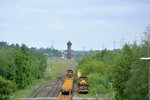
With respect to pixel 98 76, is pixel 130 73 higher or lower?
higher

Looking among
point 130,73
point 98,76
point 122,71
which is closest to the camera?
point 130,73

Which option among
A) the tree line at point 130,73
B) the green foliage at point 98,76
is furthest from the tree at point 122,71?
the green foliage at point 98,76

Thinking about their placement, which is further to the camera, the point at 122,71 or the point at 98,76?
the point at 98,76

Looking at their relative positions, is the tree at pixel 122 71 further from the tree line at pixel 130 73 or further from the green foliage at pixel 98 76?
the green foliage at pixel 98 76

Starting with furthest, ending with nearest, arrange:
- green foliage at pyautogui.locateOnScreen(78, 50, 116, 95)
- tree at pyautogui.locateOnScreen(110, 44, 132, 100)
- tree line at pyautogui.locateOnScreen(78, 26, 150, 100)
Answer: green foliage at pyautogui.locateOnScreen(78, 50, 116, 95) → tree at pyautogui.locateOnScreen(110, 44, 132, 100) → tree line at pyautogui.locateOnScreen(78, 26, 150, 100)

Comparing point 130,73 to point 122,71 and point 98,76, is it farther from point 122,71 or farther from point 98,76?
point 98,76

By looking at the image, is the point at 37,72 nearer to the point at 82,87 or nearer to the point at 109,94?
the point at 82,87

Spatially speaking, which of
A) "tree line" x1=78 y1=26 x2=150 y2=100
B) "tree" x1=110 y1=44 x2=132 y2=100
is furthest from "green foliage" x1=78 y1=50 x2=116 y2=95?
"tree" x1=110 y1=44 x2=132 y2=100

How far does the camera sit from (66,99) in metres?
61.2

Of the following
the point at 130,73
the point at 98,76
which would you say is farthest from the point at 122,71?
the point at 98,76

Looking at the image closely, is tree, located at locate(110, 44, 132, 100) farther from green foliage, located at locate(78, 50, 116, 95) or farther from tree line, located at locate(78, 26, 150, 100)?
green foliage, located at locate(78, 50, 116, 95)

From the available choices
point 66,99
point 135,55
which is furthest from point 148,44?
point 66,99

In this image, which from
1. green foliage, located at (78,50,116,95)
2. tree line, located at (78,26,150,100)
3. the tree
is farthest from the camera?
green foliage, located at (78,50,116,95)

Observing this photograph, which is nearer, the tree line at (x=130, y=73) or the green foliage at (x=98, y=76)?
the tree line at (x=130, y=73)
